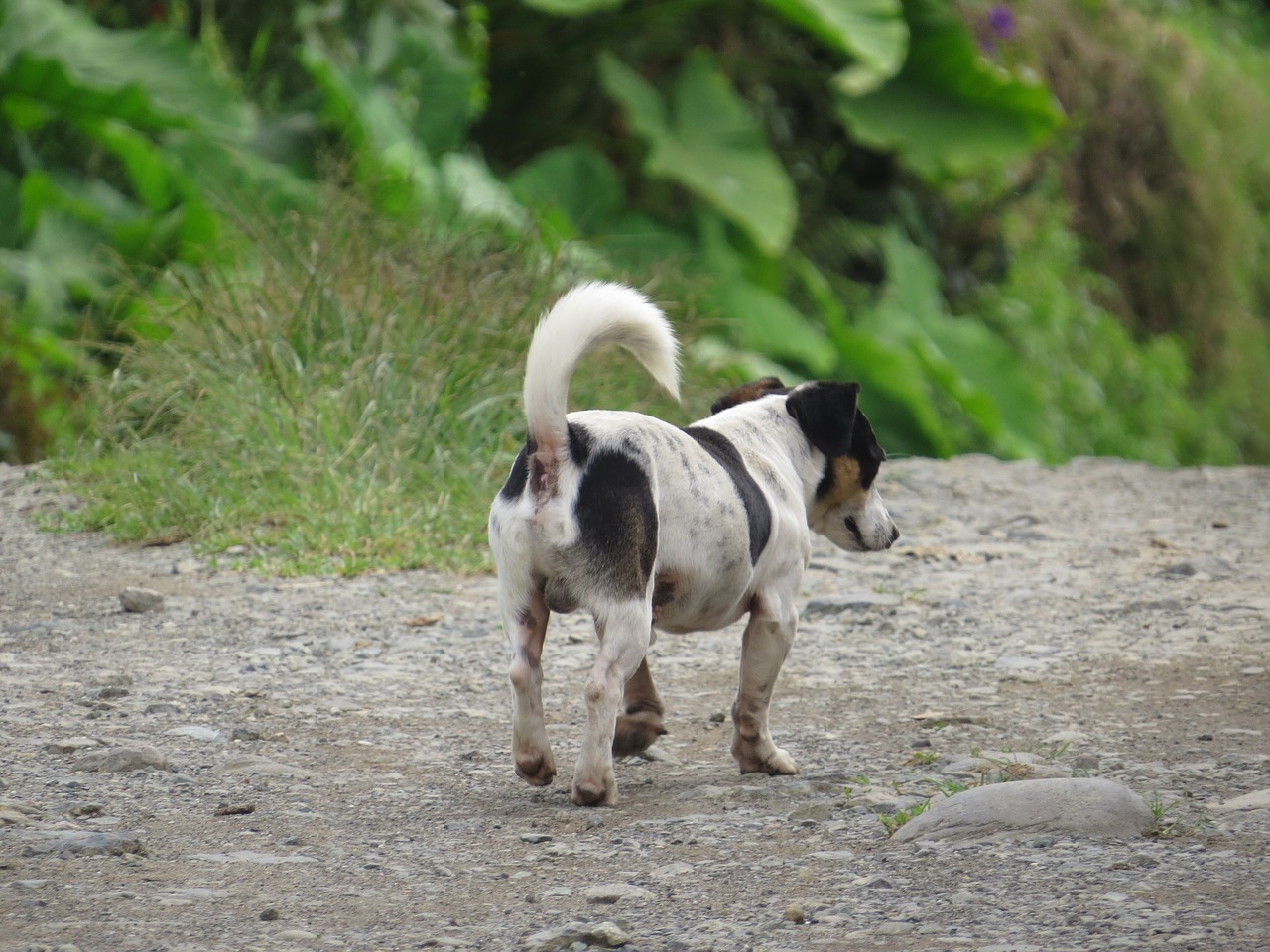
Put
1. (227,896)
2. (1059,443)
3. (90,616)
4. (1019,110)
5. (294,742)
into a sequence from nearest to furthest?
(227,896), (294,742), (90,616), (1019,110), (1059,443)

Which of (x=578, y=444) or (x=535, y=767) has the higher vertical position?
(x=578, y=444)

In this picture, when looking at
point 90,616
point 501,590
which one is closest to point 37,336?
point 90,616

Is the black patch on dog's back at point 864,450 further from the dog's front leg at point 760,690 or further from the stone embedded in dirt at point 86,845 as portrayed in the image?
the stone embedded in dirt at point 86,845

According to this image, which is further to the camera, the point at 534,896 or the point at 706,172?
the point at 706,172

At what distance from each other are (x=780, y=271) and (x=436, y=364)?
5689mm

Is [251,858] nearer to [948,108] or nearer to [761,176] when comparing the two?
[761,176]

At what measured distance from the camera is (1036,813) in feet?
10.6

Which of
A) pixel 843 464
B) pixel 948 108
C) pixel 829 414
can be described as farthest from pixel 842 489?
pixel 948 108

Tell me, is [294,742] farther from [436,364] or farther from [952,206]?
[952,206]

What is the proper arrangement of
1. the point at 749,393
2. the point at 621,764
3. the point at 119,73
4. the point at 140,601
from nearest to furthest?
Result: the point at 621,764
the point at 749,393
the point at 140,601
the point at 119,73

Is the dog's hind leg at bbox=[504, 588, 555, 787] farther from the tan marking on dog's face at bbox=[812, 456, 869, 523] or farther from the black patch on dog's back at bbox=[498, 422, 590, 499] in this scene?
the tan marking on dog's face at bbox=[812, 456, 869, 523]

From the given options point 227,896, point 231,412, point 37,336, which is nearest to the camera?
point 227,896

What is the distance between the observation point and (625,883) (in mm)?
2971

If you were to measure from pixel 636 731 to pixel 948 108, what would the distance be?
9020 millimetres
